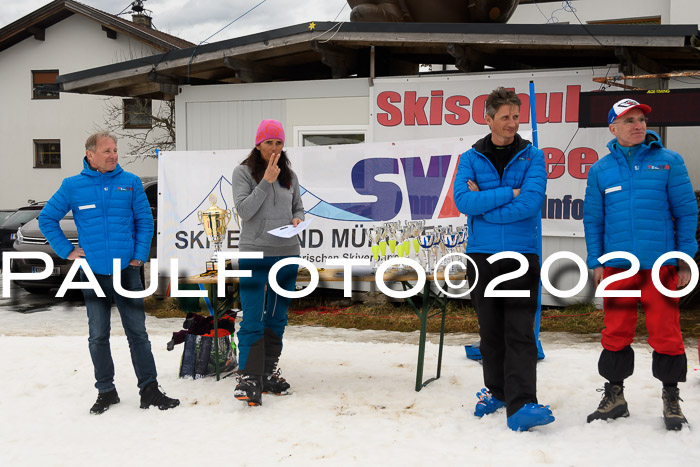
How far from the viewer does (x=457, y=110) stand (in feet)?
29.0

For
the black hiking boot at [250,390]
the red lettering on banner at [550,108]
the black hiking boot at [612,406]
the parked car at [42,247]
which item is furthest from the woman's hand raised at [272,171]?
the parked car at [42,247]

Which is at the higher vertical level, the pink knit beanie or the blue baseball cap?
the blue baseball cap

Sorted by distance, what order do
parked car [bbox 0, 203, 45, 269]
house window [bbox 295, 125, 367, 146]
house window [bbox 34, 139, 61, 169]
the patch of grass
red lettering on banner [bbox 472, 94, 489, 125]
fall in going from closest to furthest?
the patch of grass
red lettering on banner [bbox 472, 94, 489, 125]
house window [bbox 295, 125, 367, 146]
parked car [bbox 0, 203, 45, 269]
house window [bbox 34, 139, 61, 169]

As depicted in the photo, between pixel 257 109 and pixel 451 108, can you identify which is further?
pixel 257 109

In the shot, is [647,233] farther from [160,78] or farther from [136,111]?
[136,111]

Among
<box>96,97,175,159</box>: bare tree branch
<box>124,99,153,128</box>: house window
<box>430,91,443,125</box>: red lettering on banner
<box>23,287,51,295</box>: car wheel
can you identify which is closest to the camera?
<box>430,91,443,125</box>: red lettering on banner

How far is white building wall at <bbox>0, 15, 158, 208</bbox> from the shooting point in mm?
26750

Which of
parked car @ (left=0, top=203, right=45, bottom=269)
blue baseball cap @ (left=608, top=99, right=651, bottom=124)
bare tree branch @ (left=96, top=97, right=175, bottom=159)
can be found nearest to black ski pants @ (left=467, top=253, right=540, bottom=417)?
blue baseball cap @ (left=608, top=99, right=651, bottom=124)

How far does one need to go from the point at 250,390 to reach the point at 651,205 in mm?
2867

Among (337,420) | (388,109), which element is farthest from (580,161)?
(337,420)

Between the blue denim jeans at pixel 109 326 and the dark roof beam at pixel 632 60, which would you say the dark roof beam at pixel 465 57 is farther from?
the blue denim jeans at pixel 109 326

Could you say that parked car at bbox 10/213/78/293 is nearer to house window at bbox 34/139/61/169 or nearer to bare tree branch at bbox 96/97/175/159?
bare tree branch at bbox 96/97/175/159

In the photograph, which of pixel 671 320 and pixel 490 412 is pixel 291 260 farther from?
pixel 671 320

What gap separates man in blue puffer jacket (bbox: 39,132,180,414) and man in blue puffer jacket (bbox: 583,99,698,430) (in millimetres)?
3023
